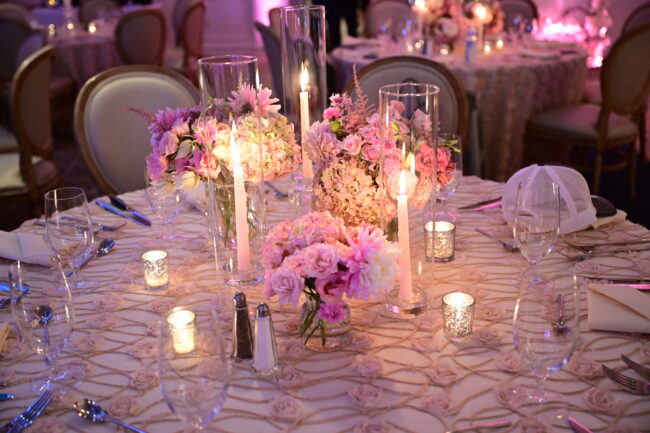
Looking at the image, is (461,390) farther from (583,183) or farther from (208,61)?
(208,61)

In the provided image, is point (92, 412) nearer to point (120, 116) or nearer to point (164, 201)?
point (164, 201)

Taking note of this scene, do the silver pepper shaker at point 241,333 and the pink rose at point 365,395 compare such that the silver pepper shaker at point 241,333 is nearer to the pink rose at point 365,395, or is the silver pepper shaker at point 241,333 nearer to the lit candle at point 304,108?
the pink rose at point 365,395

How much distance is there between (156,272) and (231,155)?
0.29 metres

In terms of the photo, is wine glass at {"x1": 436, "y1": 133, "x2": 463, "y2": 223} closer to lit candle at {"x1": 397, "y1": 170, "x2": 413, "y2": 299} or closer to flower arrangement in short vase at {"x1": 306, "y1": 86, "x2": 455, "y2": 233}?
flower arrangement in short vase at {"x1": 306, "y1": 86, "x2": 455, "y2": 233}

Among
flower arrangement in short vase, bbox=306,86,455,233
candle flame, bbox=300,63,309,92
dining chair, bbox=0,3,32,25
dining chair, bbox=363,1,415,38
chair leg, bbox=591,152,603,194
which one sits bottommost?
chair leg, bbox=591,152,603,194

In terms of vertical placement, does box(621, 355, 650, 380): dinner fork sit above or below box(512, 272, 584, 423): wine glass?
below

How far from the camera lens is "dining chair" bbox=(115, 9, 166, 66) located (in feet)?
16.2

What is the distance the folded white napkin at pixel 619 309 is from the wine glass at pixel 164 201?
0.86 meters


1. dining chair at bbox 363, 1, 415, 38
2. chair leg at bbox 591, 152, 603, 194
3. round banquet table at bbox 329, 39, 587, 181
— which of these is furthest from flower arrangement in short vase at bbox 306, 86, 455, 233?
dining chair at bbox 363, 1, 415, 38

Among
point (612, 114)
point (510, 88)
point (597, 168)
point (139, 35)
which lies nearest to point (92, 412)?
point (510, 88)

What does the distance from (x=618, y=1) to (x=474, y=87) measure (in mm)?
3234

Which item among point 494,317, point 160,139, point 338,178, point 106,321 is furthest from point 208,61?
point 494,317

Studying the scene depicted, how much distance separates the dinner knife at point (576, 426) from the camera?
87 centimetres

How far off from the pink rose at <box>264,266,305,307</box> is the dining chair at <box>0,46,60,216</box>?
2.38 metres
